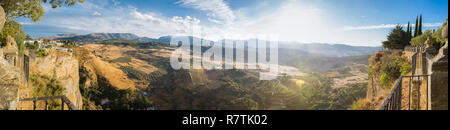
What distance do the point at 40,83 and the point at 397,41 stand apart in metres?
15.9

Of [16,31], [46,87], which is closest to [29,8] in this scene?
[16,31]

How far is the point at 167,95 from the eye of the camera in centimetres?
1778

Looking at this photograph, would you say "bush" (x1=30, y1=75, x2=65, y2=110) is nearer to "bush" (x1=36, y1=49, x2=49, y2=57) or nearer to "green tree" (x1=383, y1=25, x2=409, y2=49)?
"bush" (x1=36, y1=49, x2=49, y2=57)

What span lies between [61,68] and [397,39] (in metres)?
15.9

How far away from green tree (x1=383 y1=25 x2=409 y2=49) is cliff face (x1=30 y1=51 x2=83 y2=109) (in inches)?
605

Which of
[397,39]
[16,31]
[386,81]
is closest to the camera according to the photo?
[16,31]

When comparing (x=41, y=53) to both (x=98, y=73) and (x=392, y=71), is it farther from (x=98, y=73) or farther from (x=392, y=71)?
(x=392, y=71)

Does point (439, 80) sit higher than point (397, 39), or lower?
lower

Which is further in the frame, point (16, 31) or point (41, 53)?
point (41, 53)

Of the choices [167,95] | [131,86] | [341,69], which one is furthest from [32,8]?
[341,69]

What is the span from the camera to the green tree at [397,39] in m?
10.5

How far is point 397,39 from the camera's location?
1054 cm
